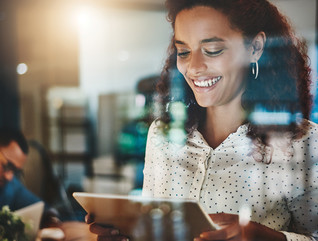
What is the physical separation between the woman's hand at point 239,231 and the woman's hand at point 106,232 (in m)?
0.39

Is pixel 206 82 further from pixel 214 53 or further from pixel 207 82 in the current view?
pixel 214 53

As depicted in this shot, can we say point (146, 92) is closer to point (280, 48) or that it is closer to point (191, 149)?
point (191, 149)

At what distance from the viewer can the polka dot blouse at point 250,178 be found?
1652 mm

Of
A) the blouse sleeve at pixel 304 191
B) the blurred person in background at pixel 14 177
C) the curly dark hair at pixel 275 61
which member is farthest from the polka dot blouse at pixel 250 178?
the blurred person in background at pixel 14 177

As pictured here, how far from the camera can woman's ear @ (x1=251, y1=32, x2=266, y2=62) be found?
65.5 inches

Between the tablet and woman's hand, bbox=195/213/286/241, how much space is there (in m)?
0.09

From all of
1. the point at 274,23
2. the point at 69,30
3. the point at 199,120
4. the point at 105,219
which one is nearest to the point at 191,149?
the point at 199,120

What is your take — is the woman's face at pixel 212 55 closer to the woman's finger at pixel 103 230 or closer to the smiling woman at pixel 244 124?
the smiling woman at pixel 244 124

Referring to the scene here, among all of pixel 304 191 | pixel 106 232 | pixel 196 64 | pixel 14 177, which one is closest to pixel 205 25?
pixel 196 64

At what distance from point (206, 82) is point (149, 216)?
27.9 inches

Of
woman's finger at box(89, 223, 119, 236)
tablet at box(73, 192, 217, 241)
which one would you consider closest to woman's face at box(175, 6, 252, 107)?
tablet at box(73, 192, 217, 241)

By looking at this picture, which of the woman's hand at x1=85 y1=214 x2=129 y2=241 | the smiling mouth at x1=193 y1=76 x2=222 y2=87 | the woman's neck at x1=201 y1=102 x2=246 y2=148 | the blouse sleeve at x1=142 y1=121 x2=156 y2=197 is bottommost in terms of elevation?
the woman's hand at x1=85 y1=214 x2=129 y2=241

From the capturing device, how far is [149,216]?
5.54ft

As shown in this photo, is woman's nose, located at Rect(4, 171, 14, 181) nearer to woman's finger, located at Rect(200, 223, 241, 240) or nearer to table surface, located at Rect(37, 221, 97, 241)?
table surface, located at Rect(37, 221, 97, 241)
